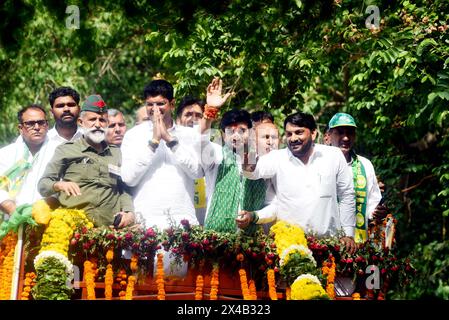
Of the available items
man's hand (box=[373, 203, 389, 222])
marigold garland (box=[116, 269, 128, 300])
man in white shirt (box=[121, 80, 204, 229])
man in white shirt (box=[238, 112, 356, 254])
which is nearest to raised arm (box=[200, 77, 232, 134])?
man in white shirt (box=[121, 80, 204, 229])

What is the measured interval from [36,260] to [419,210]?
9.20 meters

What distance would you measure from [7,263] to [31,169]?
1334 millimetres

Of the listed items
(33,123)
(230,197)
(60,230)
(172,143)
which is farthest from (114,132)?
(60,230)

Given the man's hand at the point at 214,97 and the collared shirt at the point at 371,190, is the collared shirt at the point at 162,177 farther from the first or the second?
the collared shirt at the point at 371,190

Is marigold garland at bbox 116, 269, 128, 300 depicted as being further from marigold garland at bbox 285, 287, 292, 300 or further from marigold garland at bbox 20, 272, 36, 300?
marigold garland at bbox 285, 287, 292, 300

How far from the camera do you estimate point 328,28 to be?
1107cm

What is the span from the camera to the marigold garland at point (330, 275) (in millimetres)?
8672

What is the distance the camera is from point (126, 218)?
28.6ft

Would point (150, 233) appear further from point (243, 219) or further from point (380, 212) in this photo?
point (380, 212)

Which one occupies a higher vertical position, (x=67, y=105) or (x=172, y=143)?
(x=67, y=105)

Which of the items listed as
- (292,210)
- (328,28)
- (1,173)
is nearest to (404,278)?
(292,210)

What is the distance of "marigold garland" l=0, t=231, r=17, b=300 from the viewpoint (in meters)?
8.53

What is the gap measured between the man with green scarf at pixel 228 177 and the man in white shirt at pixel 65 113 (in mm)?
1446

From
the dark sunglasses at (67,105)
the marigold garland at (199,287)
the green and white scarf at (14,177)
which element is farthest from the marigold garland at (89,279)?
the dark sunglasses at (67,105)
